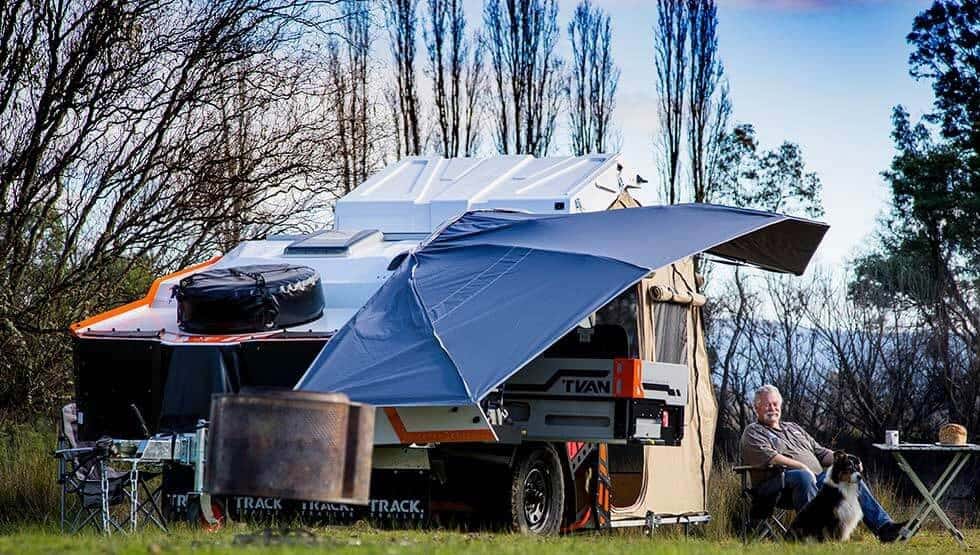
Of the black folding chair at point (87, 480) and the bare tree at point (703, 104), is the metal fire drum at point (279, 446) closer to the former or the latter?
the black folding chair at point (87, 480)

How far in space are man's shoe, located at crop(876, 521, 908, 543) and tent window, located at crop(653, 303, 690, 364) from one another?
2.24 meters

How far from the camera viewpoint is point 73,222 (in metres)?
15.4

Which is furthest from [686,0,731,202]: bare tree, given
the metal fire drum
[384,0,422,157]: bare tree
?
the metal fire drum

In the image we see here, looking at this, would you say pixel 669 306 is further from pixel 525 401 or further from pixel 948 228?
pixel 948 228

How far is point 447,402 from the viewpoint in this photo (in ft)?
30.0

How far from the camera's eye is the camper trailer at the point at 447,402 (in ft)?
32.4

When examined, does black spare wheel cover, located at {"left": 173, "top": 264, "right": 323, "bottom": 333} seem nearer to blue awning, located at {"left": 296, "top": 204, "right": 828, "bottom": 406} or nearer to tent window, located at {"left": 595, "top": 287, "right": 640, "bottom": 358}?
blue awning, located at {"left": 296, "top": 204, "right": 828, "bottom": 406}

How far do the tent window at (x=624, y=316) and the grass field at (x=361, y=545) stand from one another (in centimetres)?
226

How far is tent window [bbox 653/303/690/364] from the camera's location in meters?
11.8

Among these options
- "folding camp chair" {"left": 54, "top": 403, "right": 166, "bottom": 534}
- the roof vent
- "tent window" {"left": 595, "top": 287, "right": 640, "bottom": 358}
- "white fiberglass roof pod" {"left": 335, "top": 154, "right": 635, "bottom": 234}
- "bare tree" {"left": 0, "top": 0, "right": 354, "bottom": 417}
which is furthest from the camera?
"bare tree" {"left": 0, "top": 0, "right": 354, "bottom": 417}

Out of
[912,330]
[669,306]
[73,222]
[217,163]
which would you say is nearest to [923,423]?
[912,330]

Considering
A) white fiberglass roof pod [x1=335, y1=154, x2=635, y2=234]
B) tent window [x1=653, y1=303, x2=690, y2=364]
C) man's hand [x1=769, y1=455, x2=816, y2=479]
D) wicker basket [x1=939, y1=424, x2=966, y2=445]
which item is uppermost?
white fiberglass roof pod [x1=335, y1=154, x2=635, y2=234]

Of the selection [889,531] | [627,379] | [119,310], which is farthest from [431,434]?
[889,531]

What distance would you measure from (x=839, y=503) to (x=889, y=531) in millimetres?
756
